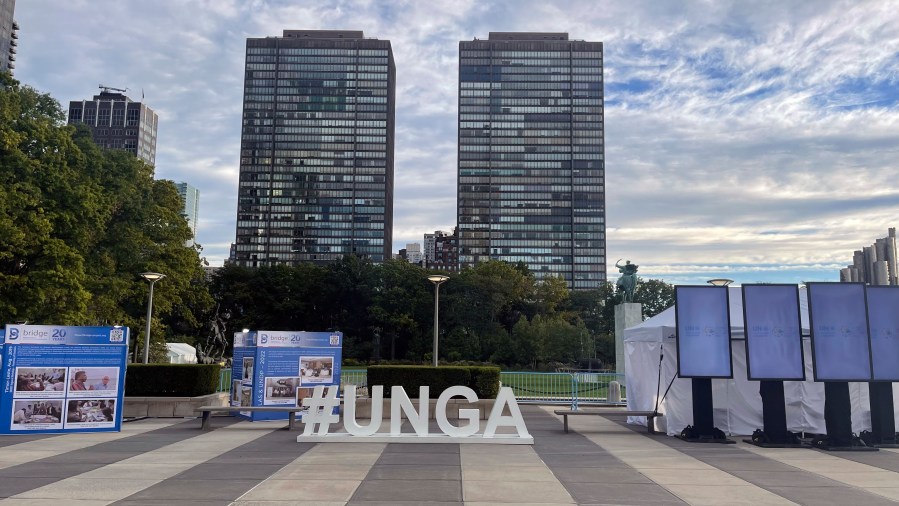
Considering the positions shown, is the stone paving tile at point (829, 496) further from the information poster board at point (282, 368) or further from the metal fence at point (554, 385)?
the metal fence at point (554, 385)

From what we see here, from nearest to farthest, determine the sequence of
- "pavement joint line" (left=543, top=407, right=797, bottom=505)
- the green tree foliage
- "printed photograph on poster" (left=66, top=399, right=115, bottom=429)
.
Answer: "pavement joint line" (left=543, top=407, right=797, bottom=505), "printed photograph on poster" (left=66, top=399, right=115, bottom=429), the green tree foliage

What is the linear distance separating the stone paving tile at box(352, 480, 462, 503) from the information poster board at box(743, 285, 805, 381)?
8.42 meters

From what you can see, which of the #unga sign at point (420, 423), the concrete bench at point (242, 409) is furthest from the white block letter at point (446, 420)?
the concrete bench at point (242, 409)

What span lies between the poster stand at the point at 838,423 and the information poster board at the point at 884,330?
2.50ft

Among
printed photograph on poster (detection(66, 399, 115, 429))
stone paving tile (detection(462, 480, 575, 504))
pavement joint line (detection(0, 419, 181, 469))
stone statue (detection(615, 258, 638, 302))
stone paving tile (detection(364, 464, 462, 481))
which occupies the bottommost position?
pavement joint line (detection(0, 419, 181, 469))

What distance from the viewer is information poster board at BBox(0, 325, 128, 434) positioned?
14.7m

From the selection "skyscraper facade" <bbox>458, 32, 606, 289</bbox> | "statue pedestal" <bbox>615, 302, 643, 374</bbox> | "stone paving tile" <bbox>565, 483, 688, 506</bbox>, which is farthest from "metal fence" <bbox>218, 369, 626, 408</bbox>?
"skyscraper facade" <bbox>458, 32, 606, 289</bbox>

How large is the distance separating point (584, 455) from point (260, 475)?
235 inches

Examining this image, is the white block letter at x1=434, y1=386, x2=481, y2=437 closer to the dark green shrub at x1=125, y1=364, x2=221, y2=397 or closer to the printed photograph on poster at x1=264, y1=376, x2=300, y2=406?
the printed photograph on poster at x1=264, y1=376, x2=300, y2=406

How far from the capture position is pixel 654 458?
12.2 meters

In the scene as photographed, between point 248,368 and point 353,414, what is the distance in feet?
20.4

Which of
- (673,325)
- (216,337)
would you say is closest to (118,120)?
(216,337)

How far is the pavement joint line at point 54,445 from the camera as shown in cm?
1148

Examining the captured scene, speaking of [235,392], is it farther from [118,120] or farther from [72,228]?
[118,120]
